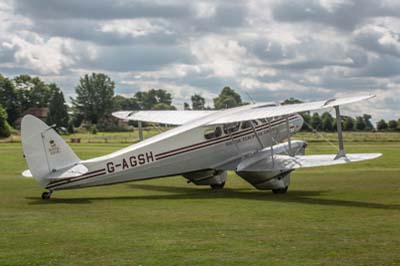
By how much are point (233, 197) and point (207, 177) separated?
2.48 metres

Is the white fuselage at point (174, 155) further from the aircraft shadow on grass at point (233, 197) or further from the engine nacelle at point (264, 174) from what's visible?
the engine nacelle at point (264, 174)

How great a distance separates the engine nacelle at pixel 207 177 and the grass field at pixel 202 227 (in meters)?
0.43

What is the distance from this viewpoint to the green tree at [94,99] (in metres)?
152

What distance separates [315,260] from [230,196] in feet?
33.0

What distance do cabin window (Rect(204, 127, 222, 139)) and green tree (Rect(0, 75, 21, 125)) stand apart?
123 metres

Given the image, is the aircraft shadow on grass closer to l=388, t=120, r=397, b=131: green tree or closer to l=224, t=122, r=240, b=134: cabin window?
l=224, t=122, r=240, b=134: cabin window

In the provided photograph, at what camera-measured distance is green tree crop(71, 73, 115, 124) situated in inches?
5989

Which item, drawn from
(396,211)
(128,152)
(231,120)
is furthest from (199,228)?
(231,120)

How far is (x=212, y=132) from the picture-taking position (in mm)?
20469

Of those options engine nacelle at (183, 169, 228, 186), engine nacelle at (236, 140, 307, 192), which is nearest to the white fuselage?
engine nacelle at (183, 169, 228, 186)

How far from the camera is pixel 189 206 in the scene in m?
16.5

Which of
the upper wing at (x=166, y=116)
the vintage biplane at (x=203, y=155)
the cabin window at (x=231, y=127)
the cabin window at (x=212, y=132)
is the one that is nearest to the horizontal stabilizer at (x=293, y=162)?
the vintage biplane at (x=203, y=155)

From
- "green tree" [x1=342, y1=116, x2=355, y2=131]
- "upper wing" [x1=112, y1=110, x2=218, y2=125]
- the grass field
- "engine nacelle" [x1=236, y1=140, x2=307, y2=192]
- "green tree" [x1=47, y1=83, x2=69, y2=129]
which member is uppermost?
"green tree" [x1=47, y1=83, x2=69, y2=129]

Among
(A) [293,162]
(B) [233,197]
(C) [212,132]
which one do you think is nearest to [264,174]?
(A) [293,162]
